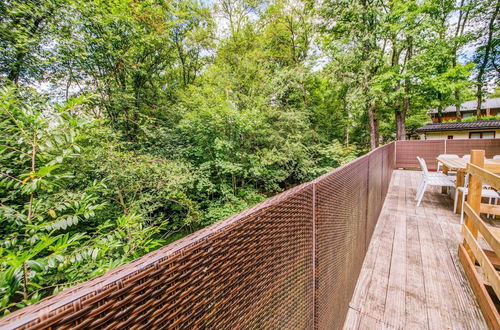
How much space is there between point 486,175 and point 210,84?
8.24 meters

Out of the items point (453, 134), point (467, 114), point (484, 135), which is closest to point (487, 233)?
point (453, 134)

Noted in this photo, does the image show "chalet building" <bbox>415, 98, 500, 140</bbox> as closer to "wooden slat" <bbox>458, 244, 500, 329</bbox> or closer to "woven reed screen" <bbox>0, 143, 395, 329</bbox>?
"wooden slat" <bbox>458, 244, 500, 329</bbox>

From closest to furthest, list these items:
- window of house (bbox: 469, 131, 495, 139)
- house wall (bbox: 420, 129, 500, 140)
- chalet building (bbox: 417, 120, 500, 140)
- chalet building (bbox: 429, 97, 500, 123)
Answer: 1. chalet building (bbox: 417, 120, 500, 140)
2. house wall (bbox: 420, 129, 500, 140)
3. window of house (bbox: 469, 131, 495, 139)
4. chalet building (bbox: 429, 97, 500, 123)

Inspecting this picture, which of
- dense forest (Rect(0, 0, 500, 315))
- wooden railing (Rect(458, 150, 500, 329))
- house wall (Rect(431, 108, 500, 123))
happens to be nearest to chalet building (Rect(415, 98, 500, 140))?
dense forest (Rect(0, 0, 500, 315))

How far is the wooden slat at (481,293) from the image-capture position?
142cm

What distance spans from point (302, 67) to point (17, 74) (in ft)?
31.8

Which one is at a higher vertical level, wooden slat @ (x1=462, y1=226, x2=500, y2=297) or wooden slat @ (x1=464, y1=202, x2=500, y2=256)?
wooden slat @ (x1=464, y1=202, x2=500, y2=256)

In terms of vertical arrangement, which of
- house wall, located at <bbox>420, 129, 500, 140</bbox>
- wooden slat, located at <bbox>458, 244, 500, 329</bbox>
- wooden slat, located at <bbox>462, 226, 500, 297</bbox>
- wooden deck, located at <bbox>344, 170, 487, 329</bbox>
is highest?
house wall, located at <bbox>420, 129, 500, 140</bbox>

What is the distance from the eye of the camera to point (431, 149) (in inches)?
316

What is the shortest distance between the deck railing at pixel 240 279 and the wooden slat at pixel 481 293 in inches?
42.1

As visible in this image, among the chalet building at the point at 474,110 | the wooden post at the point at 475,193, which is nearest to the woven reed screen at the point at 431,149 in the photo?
the wooden post at the point at 475,193

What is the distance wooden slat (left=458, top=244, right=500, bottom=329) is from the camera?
142 centimetres

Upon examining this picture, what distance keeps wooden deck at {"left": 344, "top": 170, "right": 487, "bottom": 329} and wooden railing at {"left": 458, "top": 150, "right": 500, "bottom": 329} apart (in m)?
0.13

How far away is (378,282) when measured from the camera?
2.03 metres
